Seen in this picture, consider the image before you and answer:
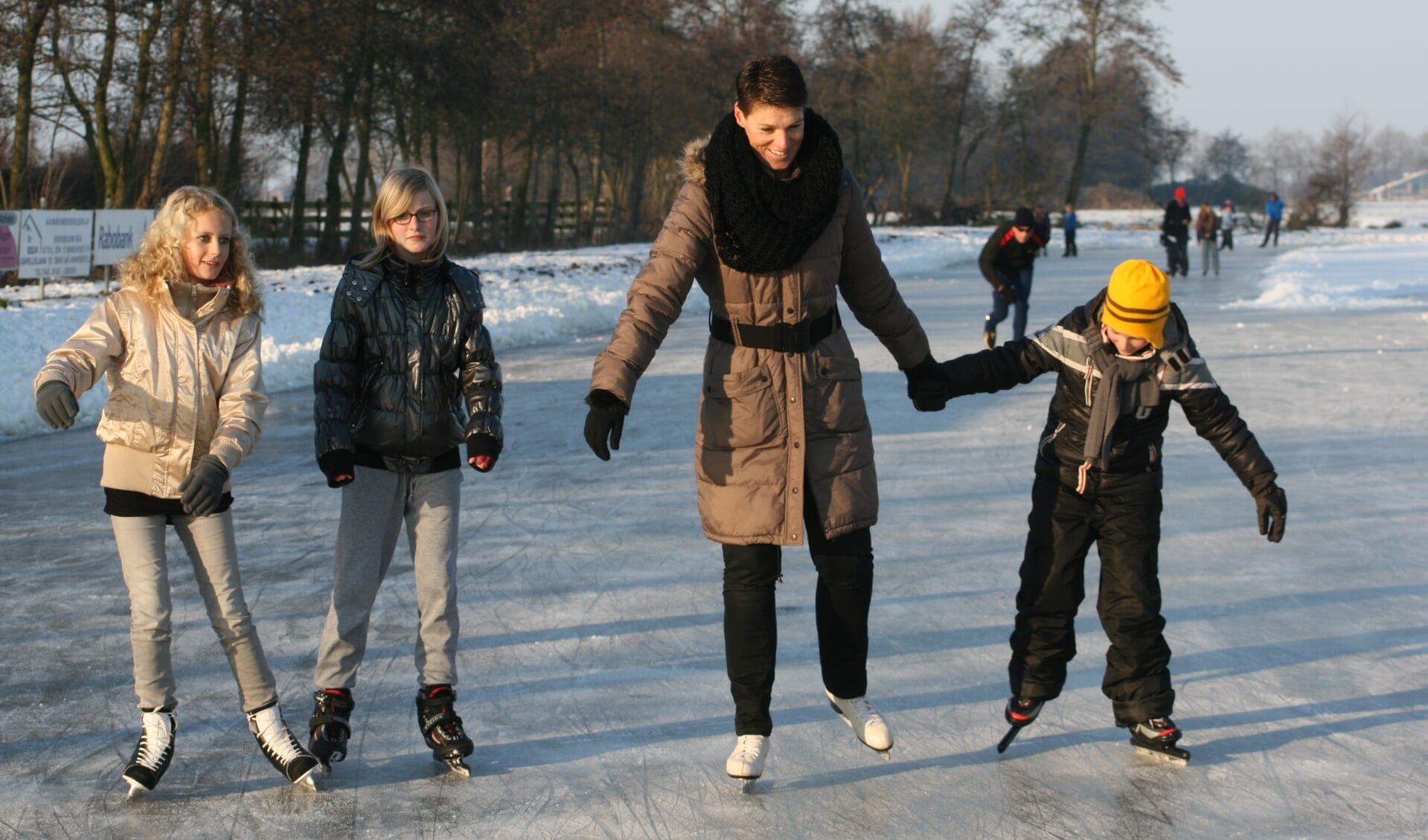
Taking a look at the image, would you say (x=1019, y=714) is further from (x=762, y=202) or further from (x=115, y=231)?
(x=115, y=231)

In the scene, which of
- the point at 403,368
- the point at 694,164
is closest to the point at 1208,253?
the point at 694,164

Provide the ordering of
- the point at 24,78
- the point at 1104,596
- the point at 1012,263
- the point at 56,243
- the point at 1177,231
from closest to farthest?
the point at 1104,596
the point at 1012,263
the point at 56,243
the point at 24,78
the point at 1177,231

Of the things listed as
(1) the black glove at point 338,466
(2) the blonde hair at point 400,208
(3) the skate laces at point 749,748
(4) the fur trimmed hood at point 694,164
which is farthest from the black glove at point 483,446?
(3) the skate laces at point 749,748

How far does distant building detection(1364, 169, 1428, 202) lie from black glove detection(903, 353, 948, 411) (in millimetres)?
151555

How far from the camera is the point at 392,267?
3.18 meters

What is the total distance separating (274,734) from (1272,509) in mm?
2405

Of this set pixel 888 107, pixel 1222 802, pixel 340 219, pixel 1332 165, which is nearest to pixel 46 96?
pixel 340 219

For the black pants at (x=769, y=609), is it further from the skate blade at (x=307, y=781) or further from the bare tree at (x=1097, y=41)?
the bare tree at (x=1097, y=41)

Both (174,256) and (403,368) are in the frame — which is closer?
(174,256)

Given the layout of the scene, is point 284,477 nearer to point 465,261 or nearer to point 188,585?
point 188,585

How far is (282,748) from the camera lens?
10.0 feet

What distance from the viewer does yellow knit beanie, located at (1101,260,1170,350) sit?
308 centimetres

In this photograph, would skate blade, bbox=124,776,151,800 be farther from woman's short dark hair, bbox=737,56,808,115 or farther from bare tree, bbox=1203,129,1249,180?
bare tree, bbox=1203,129,1249,180

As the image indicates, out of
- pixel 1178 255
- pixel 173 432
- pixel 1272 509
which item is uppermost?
pixel 1178 255
